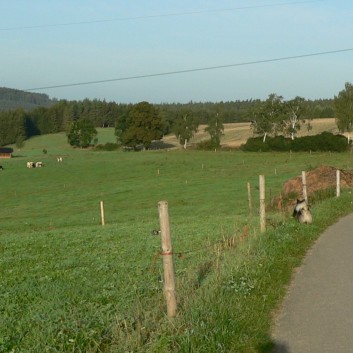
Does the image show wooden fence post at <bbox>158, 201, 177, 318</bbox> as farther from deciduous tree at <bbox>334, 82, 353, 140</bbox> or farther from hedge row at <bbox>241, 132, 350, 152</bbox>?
deciduous tree at <bbox>334, 82, 353, 140</bbox>

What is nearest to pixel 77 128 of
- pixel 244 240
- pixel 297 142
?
pixel 297 142

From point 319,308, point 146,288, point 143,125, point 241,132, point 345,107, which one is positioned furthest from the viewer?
point 241,132

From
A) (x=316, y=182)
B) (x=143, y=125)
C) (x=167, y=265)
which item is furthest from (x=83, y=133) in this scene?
(x=167, y=265)

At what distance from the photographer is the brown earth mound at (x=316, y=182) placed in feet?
99.1

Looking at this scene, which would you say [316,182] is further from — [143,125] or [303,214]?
[143,125]

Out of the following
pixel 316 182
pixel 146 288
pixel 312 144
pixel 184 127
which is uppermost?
pixel 146 288

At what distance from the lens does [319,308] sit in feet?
27.8

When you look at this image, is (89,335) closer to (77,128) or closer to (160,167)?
(160,167)

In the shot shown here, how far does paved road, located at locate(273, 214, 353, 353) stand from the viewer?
695cm

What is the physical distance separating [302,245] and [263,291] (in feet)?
15.8

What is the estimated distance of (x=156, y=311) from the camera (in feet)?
24.8

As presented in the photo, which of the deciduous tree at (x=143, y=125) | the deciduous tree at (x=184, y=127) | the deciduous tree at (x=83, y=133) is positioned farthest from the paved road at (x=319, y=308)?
the deciduous tree at (x=184, y=127)

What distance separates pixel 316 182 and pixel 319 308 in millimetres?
24016

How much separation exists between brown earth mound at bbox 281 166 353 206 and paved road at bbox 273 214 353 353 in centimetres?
1717
